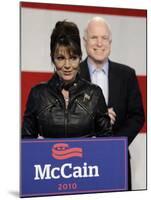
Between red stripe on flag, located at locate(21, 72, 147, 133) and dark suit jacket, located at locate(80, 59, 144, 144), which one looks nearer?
red stripe on flag, located at locate(21, 72, 147, 133)

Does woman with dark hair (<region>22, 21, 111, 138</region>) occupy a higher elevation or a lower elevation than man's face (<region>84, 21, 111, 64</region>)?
lower

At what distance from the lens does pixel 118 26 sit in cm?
250

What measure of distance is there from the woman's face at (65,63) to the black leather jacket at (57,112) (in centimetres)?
4

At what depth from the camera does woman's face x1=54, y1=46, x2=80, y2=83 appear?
7.82 feet

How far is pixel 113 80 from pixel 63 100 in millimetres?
324

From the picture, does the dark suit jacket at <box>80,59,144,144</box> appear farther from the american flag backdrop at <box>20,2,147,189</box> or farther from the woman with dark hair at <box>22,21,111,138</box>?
the woman with dark hair at <box>22,21,111,138</box>

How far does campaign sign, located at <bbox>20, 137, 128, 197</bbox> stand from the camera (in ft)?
7.68

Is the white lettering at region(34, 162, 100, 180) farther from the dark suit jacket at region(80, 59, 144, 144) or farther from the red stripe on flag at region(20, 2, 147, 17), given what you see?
the red stripe on flag at region(20, 2, 147, 17)

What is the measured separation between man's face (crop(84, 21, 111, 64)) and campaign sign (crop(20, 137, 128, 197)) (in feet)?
1.52

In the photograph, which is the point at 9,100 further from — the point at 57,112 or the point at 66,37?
the point at 66,37

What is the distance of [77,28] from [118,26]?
9.9 inches

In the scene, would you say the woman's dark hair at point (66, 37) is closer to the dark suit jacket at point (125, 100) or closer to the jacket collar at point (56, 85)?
the jacket collar at point (56, 85)

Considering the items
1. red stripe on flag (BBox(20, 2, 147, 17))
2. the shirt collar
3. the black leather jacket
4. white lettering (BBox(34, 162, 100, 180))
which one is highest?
red stripe on flag (BBox(20, 2, 147, 17))

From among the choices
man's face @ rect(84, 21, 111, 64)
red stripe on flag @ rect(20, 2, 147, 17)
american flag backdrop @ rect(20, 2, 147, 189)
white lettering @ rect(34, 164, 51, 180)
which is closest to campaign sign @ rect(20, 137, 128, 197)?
white lettering @ rect(34, 164, 51, 180)
